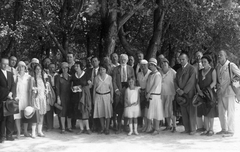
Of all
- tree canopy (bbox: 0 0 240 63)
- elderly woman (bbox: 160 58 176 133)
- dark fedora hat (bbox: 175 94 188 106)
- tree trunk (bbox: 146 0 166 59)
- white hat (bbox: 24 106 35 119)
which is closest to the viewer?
white hat (bbox: 24 106 35 119)

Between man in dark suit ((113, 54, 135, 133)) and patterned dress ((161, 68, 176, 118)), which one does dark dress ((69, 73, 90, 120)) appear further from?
patterned dress ((161, 68, 176, 118))

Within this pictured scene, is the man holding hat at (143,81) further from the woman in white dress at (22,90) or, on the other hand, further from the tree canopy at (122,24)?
the woman in white dress at (22,90)

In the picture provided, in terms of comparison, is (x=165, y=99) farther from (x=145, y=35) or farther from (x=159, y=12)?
(x=145, y=35)

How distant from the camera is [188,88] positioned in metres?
8.16

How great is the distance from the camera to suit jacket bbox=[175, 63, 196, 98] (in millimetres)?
8156

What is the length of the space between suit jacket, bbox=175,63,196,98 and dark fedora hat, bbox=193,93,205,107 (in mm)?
159

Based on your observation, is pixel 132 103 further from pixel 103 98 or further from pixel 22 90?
pixel 22 90

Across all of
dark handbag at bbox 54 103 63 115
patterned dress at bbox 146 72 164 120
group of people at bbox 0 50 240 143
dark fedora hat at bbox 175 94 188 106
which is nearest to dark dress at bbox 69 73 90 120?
group of people at bbox 0 50 240 143

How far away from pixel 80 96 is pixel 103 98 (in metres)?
Answer: 0.65

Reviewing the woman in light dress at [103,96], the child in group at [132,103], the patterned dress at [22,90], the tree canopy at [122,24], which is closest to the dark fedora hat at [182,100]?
the child in group at [132,103]

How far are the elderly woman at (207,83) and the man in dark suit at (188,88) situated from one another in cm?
21

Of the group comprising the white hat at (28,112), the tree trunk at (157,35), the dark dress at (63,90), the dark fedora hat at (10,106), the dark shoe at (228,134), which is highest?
the tree trunk at (157,35)

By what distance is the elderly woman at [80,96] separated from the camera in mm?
8328

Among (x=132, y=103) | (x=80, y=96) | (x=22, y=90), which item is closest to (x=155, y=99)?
(x=132, y=103)
